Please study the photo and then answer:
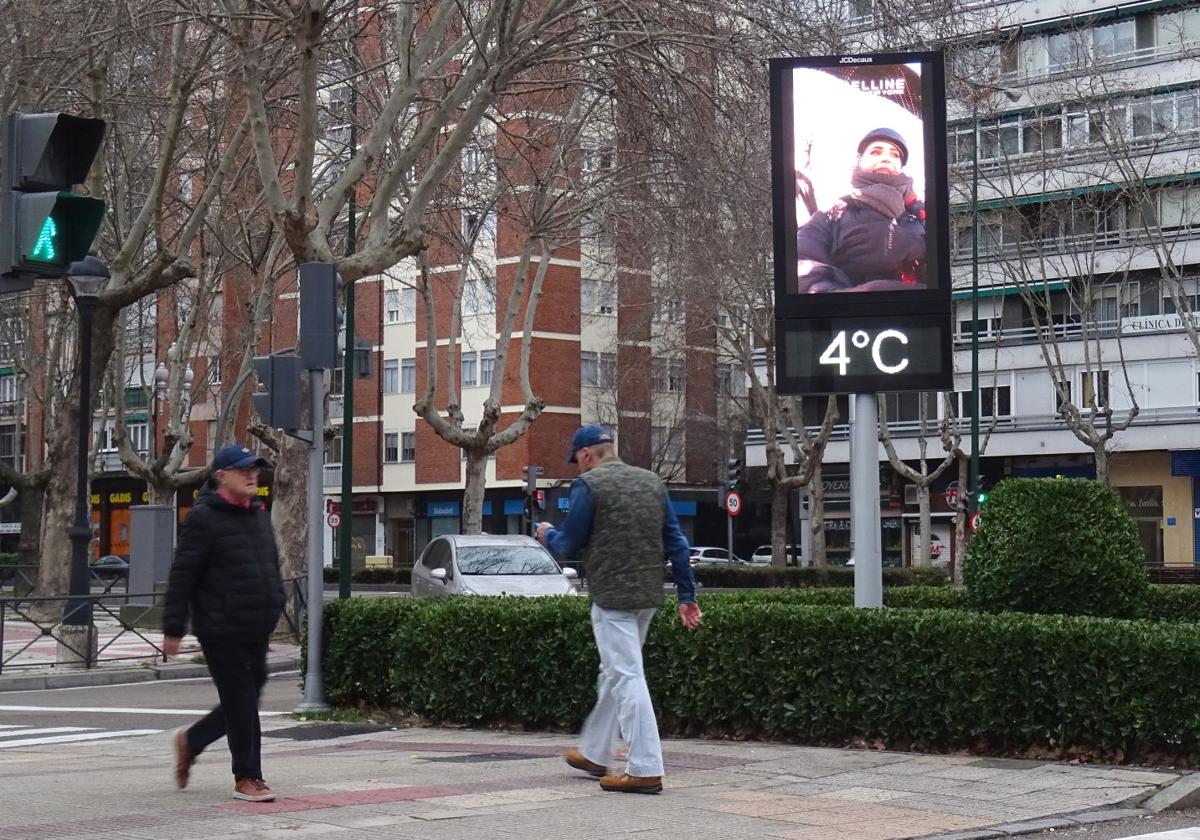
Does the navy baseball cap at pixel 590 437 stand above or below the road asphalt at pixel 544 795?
above

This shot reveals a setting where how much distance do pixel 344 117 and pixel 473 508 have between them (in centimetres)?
1133

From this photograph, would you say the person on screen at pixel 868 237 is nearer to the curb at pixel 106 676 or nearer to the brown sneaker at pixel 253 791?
the brown sneaker at pixel 253 791

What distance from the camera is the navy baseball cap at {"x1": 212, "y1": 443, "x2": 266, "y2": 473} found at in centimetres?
802

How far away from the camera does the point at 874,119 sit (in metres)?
12.5

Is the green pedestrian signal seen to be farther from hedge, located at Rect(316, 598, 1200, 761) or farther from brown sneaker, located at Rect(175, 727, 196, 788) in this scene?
hedge, located at Rect(316, 598, 1200, 761)

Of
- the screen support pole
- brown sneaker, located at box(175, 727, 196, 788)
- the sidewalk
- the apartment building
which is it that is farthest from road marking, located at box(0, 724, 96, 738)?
the apartment building

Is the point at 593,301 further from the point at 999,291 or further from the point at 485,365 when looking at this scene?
the point at 999,291

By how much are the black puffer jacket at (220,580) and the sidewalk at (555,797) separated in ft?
2.79

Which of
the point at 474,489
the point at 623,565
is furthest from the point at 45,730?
the point at 474,489

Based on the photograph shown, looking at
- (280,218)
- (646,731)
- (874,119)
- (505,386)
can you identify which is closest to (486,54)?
(280,218)

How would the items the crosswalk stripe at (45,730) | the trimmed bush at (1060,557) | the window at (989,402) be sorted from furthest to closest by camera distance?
the window at (989,402) < the crosswalk stripe at (45,730) < the trimmed bush at (1060,557)

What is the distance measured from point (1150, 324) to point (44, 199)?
147 feet

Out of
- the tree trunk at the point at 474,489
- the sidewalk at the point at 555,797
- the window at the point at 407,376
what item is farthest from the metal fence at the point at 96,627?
the window at the point at 407,376

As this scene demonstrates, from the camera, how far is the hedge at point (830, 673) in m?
9.30
